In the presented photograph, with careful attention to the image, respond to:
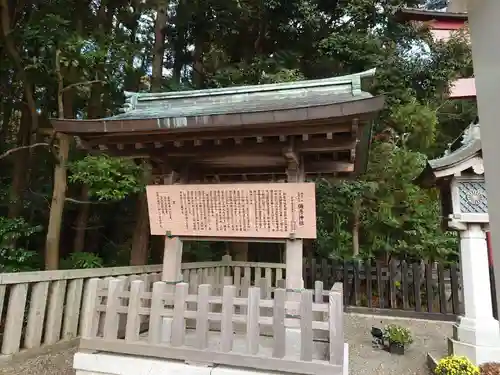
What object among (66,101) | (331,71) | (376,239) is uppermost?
(331,71)

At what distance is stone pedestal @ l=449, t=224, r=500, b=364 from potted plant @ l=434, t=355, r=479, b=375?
0.35 m

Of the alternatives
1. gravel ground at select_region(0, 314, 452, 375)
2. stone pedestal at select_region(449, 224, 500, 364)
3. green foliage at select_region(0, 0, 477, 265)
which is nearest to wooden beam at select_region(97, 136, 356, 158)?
stone pedestal at select_region(449, 224, 500, 364)

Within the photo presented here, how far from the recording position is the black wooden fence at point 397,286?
25.1 feet

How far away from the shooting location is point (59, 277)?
4.68 metres

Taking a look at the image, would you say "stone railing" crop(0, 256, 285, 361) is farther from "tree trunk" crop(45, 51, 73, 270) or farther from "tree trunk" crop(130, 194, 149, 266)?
"tree trunk" crop(130, 194, 149, 266)

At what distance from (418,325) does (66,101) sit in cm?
945

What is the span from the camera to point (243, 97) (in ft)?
17.7

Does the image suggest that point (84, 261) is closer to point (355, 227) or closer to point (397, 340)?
point (397, 340)

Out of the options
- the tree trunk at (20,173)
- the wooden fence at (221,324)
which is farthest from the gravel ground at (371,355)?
the tree trunk at (20,173)

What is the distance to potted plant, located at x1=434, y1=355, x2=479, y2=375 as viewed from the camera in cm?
400

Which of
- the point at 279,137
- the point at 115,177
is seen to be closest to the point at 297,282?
the point at 279,137

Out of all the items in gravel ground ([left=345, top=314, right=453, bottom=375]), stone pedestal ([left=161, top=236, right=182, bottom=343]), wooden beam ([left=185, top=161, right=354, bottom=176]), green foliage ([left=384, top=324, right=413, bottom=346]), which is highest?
wooden beam ([left=185, top=161, right=354, bottom=176])

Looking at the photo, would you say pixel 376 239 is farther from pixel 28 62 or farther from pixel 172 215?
pixel 28 62

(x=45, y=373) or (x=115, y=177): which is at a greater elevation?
(x=115, y=177)
